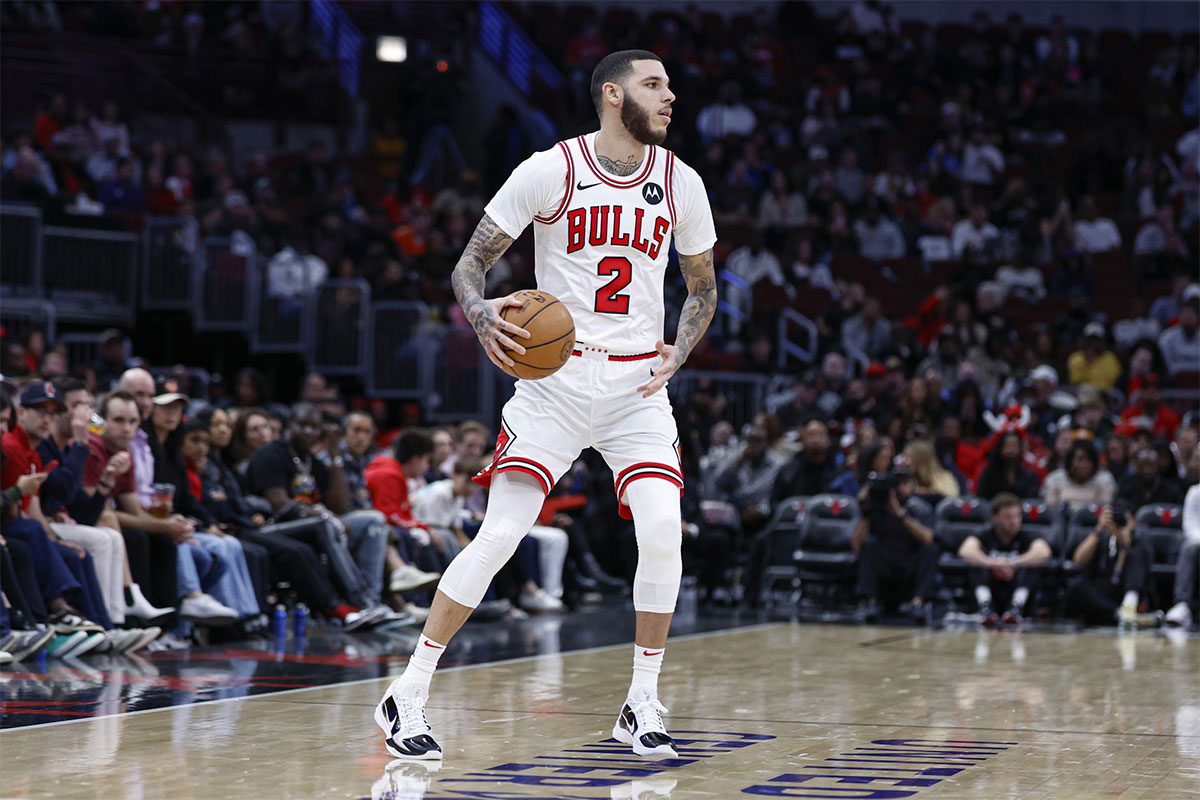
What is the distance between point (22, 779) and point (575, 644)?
16.8ft

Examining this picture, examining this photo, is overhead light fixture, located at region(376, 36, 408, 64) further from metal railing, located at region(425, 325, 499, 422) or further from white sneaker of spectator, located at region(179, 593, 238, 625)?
white sneaker of spectator, located at region(179, 593, 238, 625)

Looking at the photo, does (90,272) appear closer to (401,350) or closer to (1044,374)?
(401,350)

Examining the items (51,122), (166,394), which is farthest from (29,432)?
(51,122)

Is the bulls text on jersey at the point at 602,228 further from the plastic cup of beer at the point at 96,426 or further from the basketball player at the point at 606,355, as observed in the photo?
the plastic cup of beer at the point at 96,426

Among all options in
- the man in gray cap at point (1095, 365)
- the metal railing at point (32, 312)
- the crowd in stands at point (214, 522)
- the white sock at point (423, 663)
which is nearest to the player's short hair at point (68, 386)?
the crowd in stands at point (214, 522)

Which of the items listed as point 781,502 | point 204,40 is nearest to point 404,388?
point 781,502

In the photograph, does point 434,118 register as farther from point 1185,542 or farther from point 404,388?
point 1185,542

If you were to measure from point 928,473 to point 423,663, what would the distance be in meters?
8.76

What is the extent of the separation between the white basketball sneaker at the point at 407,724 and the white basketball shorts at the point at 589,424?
0.72 m

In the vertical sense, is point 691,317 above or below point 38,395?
above

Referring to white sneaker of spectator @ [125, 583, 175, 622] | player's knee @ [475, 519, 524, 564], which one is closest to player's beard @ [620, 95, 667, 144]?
Answer: player's knee @ [475, 519, 524, 564]

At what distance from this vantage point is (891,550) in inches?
484

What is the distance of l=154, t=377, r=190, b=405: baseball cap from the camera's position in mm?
9562

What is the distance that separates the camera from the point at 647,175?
5246 millimetres
